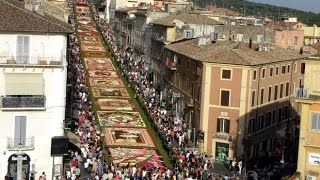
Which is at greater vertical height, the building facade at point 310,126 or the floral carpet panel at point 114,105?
the building facade at point 310,126

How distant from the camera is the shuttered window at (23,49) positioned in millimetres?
45812

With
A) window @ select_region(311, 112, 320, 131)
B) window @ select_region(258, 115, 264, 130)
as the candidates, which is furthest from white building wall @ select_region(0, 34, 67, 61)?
window @ select_region(258, 115, 264, 130)

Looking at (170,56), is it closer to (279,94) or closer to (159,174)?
(279,94)

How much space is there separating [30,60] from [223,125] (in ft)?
73.9

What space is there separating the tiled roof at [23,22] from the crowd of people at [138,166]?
997 cm

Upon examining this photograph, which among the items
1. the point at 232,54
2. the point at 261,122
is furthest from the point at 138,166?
the point at 261,122

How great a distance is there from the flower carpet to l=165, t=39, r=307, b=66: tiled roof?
29.2 feet

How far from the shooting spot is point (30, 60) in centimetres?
4600

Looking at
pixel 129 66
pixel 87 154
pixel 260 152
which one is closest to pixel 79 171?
pixel 87 154

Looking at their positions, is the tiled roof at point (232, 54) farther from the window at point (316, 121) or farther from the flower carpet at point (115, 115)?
the window at point (316, 121)

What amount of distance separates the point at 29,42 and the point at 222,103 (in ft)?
73.3

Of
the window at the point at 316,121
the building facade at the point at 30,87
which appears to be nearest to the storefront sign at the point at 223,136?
the window at the point at 316,121

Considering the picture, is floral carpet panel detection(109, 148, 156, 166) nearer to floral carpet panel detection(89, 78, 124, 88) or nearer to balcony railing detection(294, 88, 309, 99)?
balcony railing detection(294, 88, 309, 99)

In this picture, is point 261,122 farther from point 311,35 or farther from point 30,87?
point 311,35
